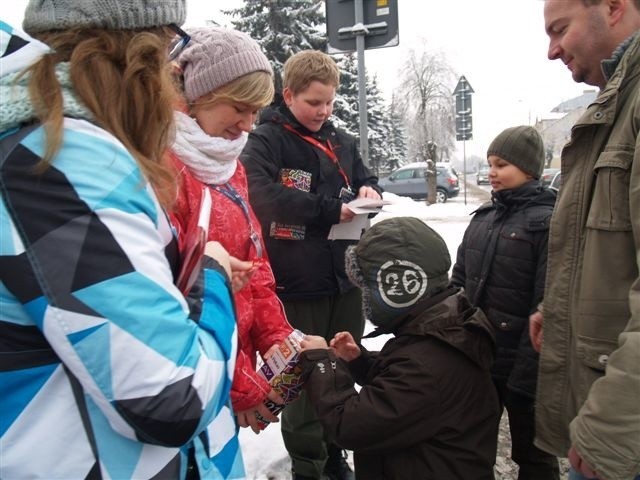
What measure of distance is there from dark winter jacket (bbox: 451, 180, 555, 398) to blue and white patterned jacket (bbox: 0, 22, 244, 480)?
191 centimetres

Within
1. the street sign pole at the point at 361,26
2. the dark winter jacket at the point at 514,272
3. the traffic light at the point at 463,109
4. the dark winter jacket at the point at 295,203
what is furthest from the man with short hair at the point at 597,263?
the traffic light at the point at 463,109

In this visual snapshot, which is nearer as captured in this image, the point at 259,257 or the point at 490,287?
the point at 259,257

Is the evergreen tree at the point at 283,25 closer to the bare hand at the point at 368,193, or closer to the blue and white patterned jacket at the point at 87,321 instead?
the bare hand at the point at 368,193

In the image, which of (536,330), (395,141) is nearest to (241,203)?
(536,330)

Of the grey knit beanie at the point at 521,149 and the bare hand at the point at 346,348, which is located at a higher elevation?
the grey knit beanie at the point at 521,149

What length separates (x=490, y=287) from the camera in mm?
2715

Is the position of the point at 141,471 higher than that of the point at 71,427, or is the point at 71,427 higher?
the point at 71,427

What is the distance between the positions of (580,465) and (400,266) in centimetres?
82

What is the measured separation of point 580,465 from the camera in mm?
1486

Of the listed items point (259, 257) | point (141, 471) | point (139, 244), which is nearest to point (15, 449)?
Answer: point (141, 471)

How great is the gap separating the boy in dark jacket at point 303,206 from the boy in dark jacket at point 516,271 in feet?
2.27

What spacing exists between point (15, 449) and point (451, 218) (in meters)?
16.0

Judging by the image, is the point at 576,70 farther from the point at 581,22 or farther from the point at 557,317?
the point at 557,317

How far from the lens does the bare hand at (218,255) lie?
1223mm
